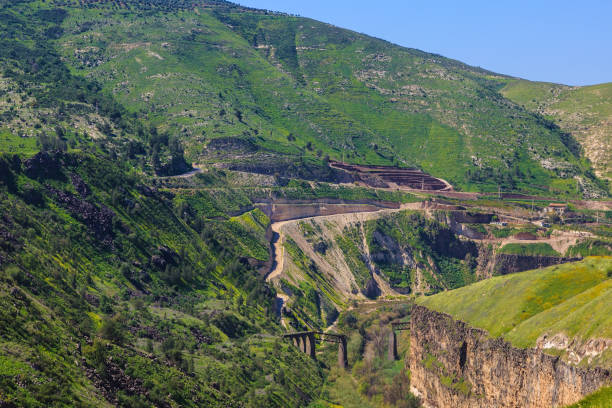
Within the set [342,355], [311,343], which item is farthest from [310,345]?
[342,355]

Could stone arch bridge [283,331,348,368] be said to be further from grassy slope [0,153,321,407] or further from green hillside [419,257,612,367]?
green hillside [419,257,612,367]

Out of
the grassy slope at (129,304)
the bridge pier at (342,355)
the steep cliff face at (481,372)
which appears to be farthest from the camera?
the bridge pier at (342,355)

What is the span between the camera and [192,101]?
197500mm

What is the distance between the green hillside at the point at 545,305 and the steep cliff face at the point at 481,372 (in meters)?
1.18

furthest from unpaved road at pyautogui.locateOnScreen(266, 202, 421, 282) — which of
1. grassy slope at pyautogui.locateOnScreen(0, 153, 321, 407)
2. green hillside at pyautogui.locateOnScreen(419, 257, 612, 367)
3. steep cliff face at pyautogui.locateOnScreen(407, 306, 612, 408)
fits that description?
green hillside at pyautogui.locateOnScreen(419, 257, 612, 367)

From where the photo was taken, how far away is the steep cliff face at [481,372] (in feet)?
186

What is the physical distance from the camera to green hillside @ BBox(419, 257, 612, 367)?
56844 mm

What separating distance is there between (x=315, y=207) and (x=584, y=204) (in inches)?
2961

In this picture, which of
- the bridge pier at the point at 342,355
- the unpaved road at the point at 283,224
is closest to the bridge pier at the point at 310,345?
the bridge pier at the point at 342,355

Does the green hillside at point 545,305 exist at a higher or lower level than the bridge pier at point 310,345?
higher

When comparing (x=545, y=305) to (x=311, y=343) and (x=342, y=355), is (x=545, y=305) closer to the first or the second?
(x=342, y=355)

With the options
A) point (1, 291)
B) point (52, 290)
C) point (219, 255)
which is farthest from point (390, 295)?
point (1, 291)

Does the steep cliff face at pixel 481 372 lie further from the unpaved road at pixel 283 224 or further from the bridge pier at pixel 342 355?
the unpaved road at pixel 283 224

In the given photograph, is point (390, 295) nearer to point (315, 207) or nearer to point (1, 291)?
point (315, 207)
